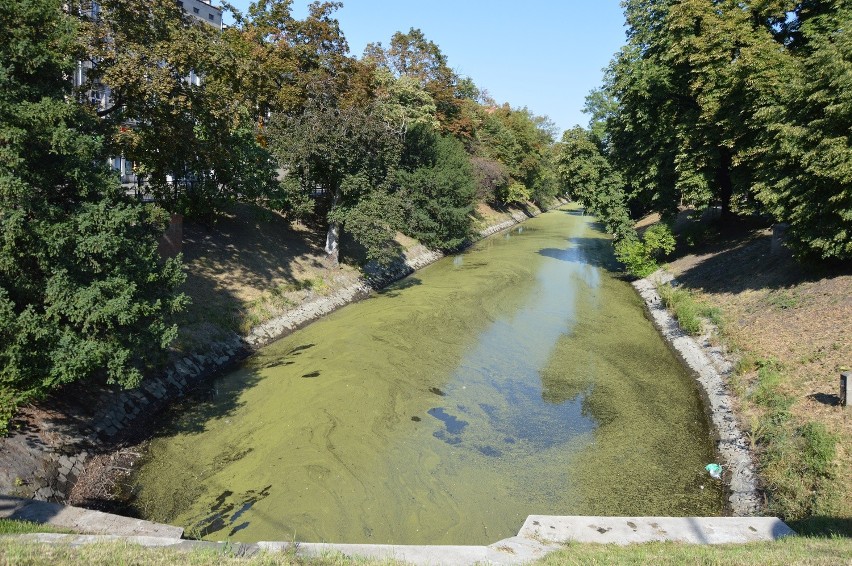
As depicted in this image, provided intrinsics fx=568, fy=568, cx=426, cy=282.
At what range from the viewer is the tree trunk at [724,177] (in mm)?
24016

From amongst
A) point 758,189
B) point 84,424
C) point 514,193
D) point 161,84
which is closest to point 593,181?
point 758,189

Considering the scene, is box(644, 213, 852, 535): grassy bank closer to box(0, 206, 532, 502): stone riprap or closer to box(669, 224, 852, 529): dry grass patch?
box(669, 224, 852, 529): dry grass patch

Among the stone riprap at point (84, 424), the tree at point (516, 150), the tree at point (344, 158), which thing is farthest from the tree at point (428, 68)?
the stone riprap at point (84, 424)

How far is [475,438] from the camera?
41.5ft

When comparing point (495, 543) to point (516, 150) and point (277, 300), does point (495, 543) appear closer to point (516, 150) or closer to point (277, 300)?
point (277, 300)

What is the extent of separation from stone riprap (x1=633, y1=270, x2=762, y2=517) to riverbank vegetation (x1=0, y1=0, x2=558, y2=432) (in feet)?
36.6

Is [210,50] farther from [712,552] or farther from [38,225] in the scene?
[712,552]

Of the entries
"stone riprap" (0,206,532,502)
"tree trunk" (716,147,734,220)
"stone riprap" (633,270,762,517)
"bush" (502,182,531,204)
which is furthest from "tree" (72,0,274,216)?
"bush" (502,182,531,204)

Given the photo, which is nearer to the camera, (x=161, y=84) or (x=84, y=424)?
(x=84, y=424)

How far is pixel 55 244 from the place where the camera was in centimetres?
955

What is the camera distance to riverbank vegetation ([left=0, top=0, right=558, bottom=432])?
377 inches

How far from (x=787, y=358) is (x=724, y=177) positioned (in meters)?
14.8

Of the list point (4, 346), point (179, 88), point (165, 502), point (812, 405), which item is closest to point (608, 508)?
point (812, 405)

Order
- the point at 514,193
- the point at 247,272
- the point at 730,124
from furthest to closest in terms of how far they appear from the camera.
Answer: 1. the point at 514,193
2. the point at 247,272
3. the point at 730,124
